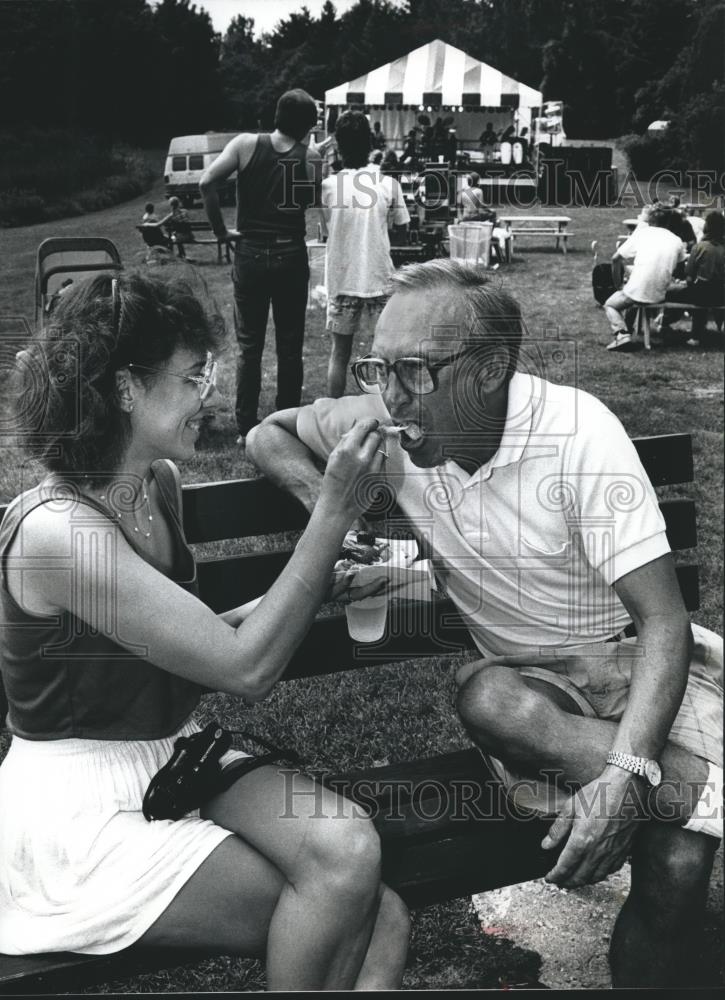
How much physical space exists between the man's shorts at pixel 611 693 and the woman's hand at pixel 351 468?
0.58 metres

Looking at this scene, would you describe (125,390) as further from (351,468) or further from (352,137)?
(352,137)

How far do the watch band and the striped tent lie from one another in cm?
291

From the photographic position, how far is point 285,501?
7.64 feet

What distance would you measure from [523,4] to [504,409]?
6.27 ft

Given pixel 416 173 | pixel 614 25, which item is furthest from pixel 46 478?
pixel 416 173

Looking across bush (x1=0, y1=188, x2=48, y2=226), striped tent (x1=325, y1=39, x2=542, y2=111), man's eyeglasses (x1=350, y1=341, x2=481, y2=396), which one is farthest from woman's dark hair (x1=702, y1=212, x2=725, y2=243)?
man's eyeglasses (x1=350, y1=341, x2=481, y2=396)

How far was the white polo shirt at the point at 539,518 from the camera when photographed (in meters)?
1.86

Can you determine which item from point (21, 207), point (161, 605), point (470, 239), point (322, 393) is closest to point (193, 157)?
point (21, 207)

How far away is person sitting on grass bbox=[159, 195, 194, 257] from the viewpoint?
441 inches

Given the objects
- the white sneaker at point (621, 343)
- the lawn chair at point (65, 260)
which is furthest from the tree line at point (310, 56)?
the white sneaker at point (621, 343)

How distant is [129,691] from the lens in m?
1.67

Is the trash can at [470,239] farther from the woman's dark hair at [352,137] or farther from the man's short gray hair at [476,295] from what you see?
the man's short gray hair at [476,295]

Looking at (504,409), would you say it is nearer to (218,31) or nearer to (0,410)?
(0,410)

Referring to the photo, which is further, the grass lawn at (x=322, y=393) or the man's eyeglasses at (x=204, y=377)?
the grass lawn at (x=322, y=393)
